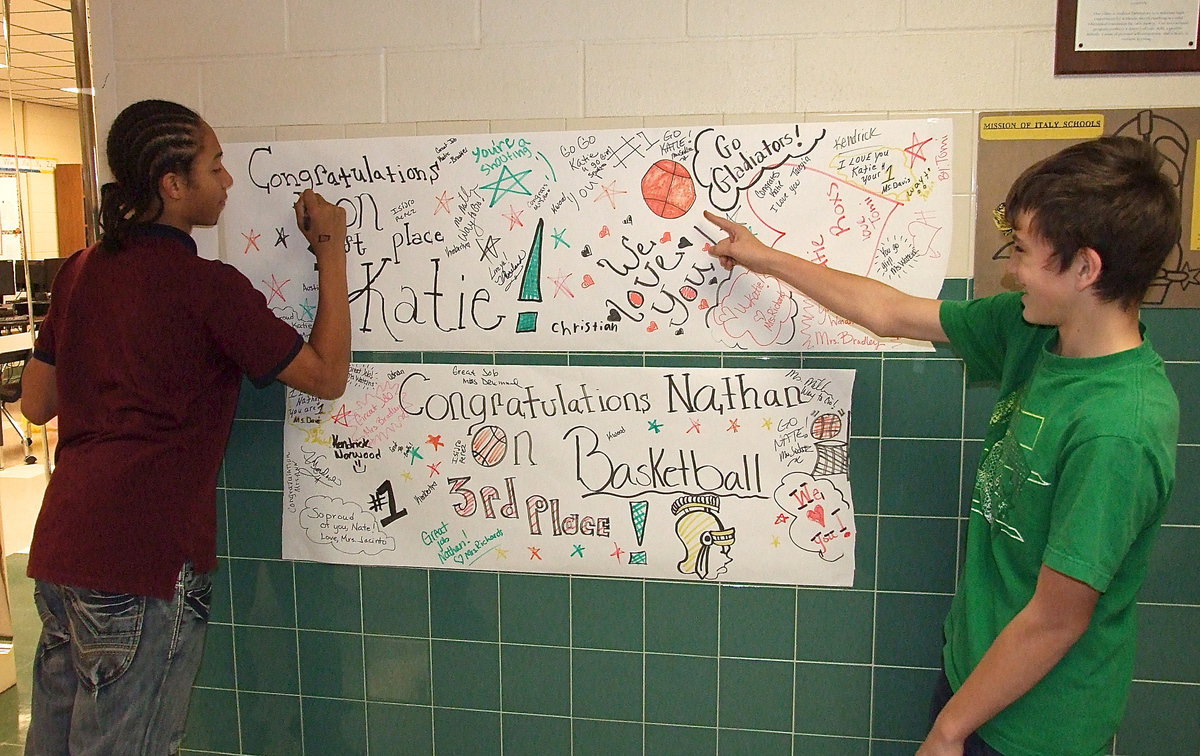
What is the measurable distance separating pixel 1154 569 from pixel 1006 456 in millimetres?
850

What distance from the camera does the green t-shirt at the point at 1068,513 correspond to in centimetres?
109

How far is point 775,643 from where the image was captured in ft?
6.39

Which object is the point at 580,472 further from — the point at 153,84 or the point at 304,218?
the point at 153,84

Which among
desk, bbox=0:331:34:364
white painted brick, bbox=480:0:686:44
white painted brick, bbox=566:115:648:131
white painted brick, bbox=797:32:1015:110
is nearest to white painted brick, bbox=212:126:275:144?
white painted brick, bbox=480:0:686:44

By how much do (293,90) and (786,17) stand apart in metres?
1.20

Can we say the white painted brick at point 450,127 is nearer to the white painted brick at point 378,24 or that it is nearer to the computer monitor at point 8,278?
the white painted brick at point 378,24

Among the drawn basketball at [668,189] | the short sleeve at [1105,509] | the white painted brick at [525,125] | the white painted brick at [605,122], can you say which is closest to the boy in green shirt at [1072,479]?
the short sleeve at [1105,509]

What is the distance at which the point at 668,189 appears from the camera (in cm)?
187

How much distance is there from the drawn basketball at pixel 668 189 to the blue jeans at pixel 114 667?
4.14ft

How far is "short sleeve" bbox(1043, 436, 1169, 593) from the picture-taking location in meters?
1.09

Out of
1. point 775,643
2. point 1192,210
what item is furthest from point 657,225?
point 1192,210

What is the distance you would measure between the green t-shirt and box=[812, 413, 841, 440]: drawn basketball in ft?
1.49

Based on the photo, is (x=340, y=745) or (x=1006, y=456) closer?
(x=1006, y=456)

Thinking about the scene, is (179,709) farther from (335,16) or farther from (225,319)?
(335,16)
